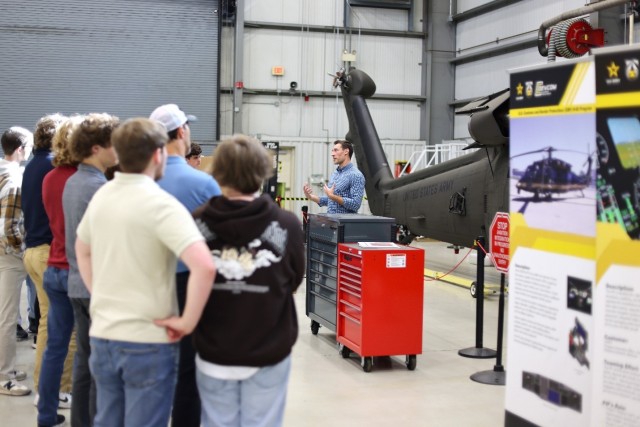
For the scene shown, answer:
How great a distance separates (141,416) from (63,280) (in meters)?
1.32

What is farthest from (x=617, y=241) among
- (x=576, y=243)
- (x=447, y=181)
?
(x=447, y=181)

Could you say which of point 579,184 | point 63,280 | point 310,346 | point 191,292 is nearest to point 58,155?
point 63,280

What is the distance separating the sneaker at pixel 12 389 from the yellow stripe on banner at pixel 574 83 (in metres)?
3.61

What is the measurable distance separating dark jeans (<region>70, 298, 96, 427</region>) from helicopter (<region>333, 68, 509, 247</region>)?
4.37 meters

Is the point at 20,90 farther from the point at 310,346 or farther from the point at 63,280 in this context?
the point at 63,280

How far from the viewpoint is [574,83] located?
2.94 m

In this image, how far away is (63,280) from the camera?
3.54 metres

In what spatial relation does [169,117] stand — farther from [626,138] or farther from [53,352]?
[626,138]

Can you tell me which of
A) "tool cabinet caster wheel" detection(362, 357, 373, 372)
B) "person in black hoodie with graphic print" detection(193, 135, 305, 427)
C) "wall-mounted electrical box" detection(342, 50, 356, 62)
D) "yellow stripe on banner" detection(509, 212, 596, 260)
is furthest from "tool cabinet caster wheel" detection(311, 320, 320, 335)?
"wall-mounted electrical box" detection(342, 50, 356, 62)

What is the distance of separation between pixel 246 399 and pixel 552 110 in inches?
69.9

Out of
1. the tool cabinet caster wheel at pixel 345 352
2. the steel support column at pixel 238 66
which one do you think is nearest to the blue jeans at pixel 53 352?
the tool cabinet caster wheel at pixel 345 352

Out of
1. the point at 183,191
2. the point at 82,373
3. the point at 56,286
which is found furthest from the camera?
the point at 56,286

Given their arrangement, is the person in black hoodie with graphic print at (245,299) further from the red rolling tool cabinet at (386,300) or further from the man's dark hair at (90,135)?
the red rolling tool cabinet at (386,300)

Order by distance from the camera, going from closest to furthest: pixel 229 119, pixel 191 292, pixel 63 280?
pixel 191 292 < pixel 63 280 < pixel 229 119
